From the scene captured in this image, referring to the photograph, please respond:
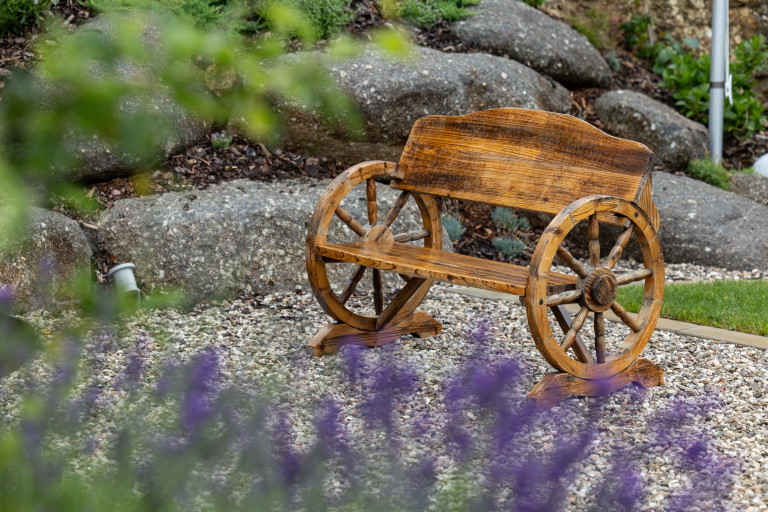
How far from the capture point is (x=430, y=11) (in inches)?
268

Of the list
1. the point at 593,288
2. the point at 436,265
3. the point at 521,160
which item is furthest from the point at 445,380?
the point at 521,160

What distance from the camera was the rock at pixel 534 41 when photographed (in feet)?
22.5

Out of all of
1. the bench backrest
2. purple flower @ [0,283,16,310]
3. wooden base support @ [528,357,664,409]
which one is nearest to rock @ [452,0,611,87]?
the bench backrest

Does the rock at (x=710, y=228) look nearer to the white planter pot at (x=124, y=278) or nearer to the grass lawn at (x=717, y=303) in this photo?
the grass lawn at (x=717, y=303)

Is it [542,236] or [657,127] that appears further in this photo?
[657,127]

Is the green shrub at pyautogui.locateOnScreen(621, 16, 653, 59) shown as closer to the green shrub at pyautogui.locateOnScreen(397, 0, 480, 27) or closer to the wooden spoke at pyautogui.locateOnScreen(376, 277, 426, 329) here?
the green shrub at pyautogui.locateOnScreen(397, 0, 480, 27)

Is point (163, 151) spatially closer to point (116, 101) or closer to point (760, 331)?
point (760, 331)

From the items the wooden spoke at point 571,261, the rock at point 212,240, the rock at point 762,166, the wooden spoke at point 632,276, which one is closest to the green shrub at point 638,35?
the rock at point 762,166

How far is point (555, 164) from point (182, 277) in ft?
7.16

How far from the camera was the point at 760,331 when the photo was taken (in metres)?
4.13

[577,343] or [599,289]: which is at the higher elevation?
[599,289]

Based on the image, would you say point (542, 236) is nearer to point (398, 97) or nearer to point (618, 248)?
point (618, 248)

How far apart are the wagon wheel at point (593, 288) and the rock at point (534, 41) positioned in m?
3.71

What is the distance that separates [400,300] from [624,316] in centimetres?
105
